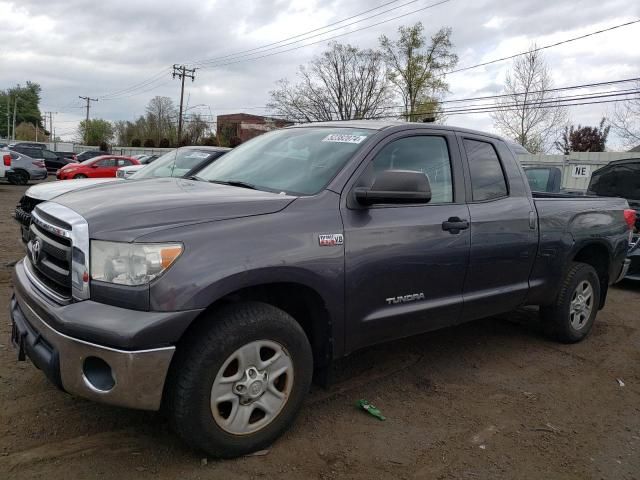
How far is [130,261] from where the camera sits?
2.36 meters

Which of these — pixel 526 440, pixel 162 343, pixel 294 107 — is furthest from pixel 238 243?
pixel 294 107

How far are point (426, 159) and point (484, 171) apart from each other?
0.64 metres

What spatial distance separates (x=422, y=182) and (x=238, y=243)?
1139 millimetres

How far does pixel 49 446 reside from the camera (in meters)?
2.71

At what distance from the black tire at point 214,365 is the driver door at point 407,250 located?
0.52 metres

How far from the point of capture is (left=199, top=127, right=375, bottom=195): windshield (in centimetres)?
318

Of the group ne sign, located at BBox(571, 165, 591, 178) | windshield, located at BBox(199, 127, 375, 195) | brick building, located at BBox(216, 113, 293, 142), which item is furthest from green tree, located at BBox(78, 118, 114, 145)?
windshield, located at BBox(199, 127, 375, 195)

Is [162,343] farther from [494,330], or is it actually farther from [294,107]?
[294,107]

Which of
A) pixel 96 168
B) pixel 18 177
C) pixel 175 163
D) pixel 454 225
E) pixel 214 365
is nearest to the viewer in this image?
pixel 214 365

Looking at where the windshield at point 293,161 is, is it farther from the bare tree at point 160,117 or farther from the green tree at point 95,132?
the green tree at point 95,132

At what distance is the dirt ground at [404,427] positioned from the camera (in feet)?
8.74

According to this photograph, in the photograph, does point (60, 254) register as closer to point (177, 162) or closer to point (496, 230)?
point (496, 230)

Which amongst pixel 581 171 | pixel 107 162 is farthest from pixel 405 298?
pixel 107 162

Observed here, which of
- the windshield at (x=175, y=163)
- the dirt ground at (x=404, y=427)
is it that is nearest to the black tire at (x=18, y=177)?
the windshield at (x=175, y=163)
